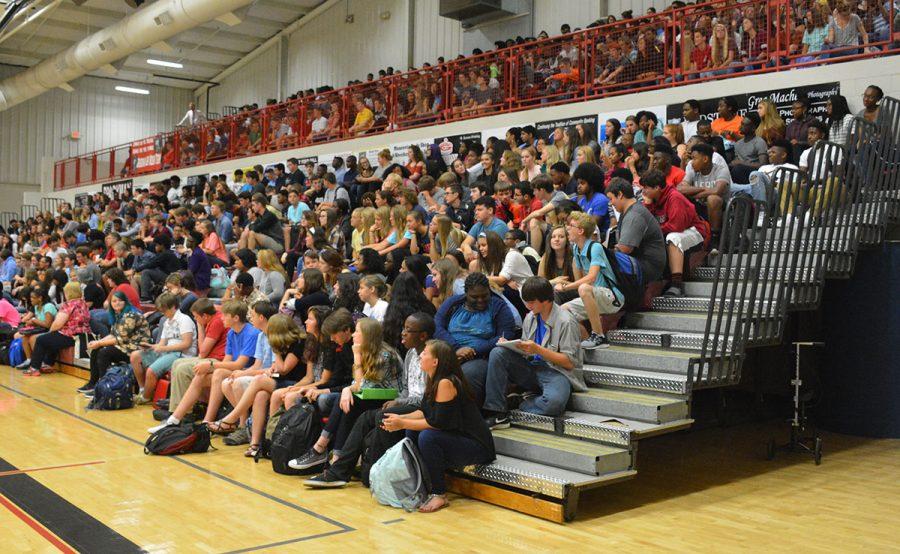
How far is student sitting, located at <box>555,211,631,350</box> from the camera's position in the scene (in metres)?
6.97

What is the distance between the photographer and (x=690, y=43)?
11352 mm

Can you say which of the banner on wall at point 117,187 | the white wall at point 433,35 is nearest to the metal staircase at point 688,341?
the white wall at point 433,35

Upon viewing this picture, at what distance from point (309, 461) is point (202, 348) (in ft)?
9.45

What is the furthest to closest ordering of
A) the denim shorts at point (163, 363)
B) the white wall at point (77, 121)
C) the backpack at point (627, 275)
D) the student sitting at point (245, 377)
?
the white wall at point (77, 121) < the denim shorts at point (163, 363) < the student sitting at point (245, 377) < the backpack at point (627, 275)

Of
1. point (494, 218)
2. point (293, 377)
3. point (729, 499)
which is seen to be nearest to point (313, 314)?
point (293, 377)

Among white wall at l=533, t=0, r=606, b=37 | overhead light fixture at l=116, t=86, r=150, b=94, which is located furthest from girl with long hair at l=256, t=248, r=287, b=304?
overhead light fixture at l=116, t=86, r=150, b=94

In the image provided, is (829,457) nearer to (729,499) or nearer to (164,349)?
(729,499)

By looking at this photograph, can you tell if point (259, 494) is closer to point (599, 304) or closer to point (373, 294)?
point (373, 294)

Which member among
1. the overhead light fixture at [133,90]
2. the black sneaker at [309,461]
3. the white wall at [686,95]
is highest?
the overhead light fixture at [133,90]

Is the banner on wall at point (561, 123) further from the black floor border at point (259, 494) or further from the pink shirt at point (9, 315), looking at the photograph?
the pink shirt at point (9, 315)

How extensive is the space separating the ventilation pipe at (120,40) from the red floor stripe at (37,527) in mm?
13672

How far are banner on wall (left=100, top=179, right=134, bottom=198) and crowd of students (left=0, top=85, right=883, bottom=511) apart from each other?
12365 millimetres

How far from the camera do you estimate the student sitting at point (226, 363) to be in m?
8.05

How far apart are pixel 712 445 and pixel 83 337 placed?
8.59 meters
